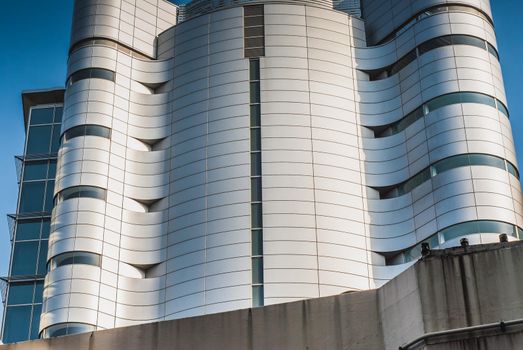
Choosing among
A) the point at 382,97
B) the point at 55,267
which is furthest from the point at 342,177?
the point at 55,267

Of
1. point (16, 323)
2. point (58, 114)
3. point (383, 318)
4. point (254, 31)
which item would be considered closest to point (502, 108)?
point (254, 31)

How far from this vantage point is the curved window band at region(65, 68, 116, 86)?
67.2 metres

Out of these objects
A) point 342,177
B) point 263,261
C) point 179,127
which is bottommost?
point 263,261

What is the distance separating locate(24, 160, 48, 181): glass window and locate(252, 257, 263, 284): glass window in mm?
20897

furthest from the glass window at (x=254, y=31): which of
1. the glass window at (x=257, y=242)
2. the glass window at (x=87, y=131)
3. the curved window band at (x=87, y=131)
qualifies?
the glass window at (x=257, y=242)

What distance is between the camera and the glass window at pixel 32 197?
68.7 metres

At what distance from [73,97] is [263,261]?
19.6m

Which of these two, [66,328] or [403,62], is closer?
[66,328]

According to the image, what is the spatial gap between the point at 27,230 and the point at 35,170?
5.10 m

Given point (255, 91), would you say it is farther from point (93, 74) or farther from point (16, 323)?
point (16, 323)

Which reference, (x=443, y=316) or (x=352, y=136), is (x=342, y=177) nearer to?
(x=352, y=136)

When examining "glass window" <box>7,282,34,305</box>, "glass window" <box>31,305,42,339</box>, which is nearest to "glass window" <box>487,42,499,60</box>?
"glass window" <box>31,305,42,339</box>

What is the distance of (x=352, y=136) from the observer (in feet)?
210

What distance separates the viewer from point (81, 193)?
6231cm
